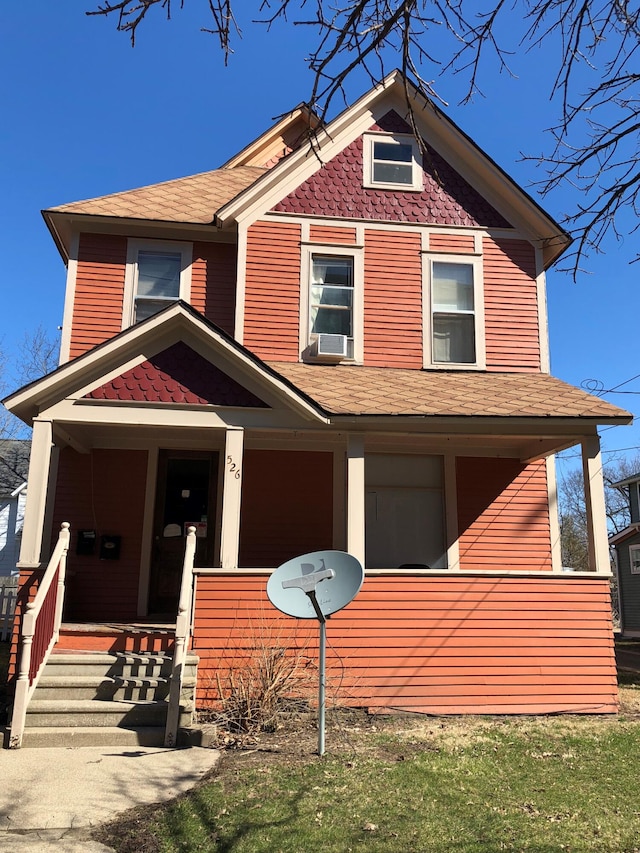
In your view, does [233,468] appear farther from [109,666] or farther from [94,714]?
[94,714]

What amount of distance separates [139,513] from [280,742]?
4440 mm

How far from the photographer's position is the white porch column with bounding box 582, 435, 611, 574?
26.8 feet

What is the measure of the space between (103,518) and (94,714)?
11.9ft

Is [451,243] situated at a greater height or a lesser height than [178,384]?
greater

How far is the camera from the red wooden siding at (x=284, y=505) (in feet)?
31.8

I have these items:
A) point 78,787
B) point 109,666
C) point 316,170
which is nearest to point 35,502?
point 109,666

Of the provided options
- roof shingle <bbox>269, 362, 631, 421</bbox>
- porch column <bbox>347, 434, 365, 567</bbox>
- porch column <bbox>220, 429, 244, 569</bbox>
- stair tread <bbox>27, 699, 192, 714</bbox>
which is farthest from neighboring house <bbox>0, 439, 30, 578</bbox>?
porch column <bbox>347, 434, 365, 567</bbox>

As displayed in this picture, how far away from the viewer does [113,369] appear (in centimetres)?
786

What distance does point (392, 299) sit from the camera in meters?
10.5

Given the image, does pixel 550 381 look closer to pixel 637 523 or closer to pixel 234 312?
pixel 234 312

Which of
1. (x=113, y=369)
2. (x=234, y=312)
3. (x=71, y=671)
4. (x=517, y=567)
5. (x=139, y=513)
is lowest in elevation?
(x=71, y=671)

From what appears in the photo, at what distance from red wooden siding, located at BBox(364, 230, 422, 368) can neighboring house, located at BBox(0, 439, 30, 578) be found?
68.8 ft

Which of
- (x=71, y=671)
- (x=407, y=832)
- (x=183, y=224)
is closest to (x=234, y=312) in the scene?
(x=183, y=224)

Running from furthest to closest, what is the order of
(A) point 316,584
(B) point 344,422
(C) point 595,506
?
(C) point 595,506 → (B) point 344,422 → (A) point 316,584
